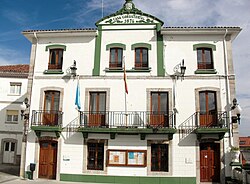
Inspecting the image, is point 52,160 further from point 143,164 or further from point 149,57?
point 149,57

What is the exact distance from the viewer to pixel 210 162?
13.6 meters

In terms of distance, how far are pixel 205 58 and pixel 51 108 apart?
9487 millimetres

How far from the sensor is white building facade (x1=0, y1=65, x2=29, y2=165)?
853 inches

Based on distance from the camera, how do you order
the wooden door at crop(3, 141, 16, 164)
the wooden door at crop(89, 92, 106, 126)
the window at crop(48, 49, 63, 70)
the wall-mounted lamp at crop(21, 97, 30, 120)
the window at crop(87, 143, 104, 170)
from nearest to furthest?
the window at crop(87, 143, 104, 170) < the wooden door at crop(89, 92, 106, 126) < the wall-mounted lamp at crop(21, 97, 30, 120) < the window at crop(48, 49, 63, 70) < the wooden door at crop(3, 141, 16, 164)

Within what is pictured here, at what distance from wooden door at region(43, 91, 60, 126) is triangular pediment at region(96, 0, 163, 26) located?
5084mm

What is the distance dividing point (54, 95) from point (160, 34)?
7.26 meters

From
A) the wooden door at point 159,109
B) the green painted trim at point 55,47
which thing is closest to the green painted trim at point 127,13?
the green painted trim at point 55,47

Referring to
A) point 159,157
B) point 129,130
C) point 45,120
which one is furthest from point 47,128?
point 159,157

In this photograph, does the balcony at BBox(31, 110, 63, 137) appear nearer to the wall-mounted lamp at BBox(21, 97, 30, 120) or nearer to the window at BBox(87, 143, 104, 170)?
the wall-mounted lamp at BBox(21, 97, 30, 120)

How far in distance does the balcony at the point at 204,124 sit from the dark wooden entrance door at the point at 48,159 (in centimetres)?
728

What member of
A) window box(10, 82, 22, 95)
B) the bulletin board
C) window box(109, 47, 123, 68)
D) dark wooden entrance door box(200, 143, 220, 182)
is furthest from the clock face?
window box(10, 82, 22, 95)

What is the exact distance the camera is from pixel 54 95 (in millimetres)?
15133

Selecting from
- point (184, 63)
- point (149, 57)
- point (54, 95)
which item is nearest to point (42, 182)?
point (54, 95)

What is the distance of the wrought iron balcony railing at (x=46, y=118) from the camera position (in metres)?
14.5
